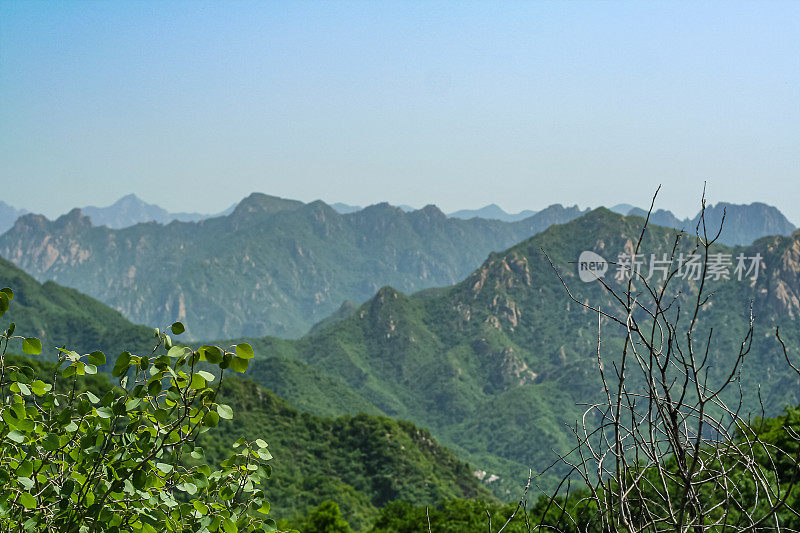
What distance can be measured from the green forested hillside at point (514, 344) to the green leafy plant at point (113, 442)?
103548mm

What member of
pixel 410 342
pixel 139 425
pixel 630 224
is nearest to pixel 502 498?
pixel 410 342

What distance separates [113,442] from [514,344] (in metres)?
152

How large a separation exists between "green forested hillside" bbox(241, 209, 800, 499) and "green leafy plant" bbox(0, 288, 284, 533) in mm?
103548

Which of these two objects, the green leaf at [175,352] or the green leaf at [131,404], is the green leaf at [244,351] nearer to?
the green leaf at [175,352]

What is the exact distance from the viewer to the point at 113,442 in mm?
3385

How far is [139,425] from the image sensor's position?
3.34 meters

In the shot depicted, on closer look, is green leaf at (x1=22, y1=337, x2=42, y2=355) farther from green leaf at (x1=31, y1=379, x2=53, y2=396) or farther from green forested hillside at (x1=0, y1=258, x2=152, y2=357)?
green forested hillside at (x1=0, y1=258, x2=152, y2=357)

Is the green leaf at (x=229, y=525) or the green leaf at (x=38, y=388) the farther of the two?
the green leaf at (x=229, y=525)

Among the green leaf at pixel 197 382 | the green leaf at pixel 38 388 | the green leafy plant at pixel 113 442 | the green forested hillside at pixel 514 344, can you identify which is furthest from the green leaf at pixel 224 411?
the green forested hillside at pixel 514 344

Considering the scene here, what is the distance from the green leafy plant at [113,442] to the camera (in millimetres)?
3037

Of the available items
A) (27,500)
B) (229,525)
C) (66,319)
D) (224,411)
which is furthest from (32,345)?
(66,319)

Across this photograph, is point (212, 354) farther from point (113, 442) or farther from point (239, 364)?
point (113, 442)

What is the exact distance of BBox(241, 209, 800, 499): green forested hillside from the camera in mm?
114688

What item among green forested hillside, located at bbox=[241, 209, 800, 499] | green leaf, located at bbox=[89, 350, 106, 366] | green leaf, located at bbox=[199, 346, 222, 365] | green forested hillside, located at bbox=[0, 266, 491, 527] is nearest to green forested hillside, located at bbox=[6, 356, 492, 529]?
green forested hillside, located at bbox=[0, 266, 491, 527]
